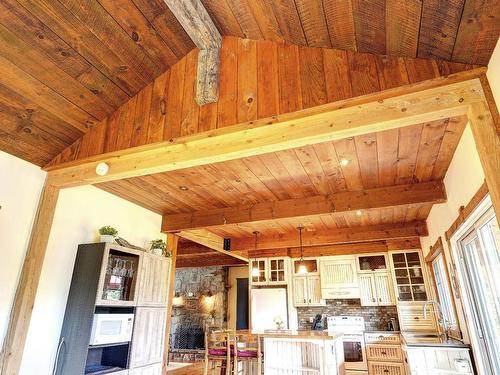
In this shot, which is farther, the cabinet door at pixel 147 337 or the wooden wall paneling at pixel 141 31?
the cabinet door at pixel 147 337

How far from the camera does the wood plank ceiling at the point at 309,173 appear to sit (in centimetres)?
273

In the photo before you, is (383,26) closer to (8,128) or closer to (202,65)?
(202,65)

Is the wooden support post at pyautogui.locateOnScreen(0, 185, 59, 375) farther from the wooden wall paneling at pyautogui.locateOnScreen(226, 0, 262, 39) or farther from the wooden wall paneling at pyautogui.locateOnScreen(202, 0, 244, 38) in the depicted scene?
the wooden wall paneling at pyautogui.locateOnScreen(226, 0, 262, 39)

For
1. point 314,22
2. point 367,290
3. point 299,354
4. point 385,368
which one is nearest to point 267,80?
point 314,22

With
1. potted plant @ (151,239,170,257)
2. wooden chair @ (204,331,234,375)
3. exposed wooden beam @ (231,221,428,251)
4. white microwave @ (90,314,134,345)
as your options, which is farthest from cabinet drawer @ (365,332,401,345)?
white microwave @ (90,314,134,345)

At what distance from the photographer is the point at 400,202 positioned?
3551 mm

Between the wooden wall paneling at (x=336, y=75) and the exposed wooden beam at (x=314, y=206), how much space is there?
81.3 inches

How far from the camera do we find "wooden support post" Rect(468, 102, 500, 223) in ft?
5.12

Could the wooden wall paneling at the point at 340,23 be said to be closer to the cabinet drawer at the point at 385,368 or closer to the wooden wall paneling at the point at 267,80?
the wooden wall paneling at the point at 267,80

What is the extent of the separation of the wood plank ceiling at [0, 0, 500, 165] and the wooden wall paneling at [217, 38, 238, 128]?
4.9 inches

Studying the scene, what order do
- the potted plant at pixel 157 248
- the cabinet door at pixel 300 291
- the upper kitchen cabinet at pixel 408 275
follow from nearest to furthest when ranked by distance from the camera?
the potted plant at pixel 157 248, the upper kitchen cabinet at pixel 408 275, the cabinet door at pixel 300 291

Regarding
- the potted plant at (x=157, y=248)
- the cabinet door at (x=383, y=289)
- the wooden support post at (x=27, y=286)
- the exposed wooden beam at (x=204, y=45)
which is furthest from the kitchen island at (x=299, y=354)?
the exposed wooden beam at (x=204, y=45)

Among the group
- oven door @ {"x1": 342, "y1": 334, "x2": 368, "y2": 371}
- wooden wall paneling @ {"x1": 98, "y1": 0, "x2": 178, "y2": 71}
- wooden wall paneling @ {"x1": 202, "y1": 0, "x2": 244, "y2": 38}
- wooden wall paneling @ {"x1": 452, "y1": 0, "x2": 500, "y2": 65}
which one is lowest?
oven door @ {"x1": 342, "y1": 334, "x2": 368, "y2": 371}

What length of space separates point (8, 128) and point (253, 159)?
2051 mm
